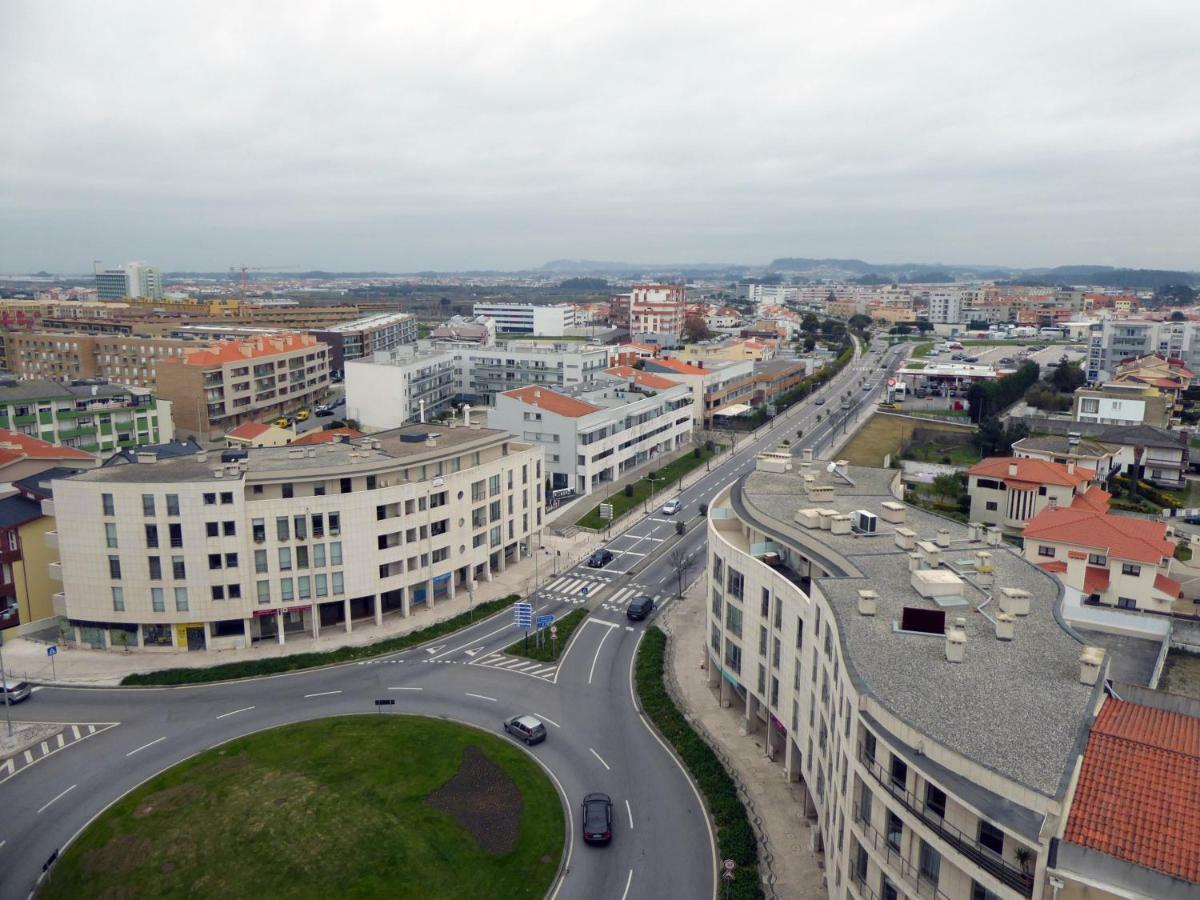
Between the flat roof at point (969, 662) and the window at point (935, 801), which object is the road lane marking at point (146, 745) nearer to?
the flat roof at point (969, 662)

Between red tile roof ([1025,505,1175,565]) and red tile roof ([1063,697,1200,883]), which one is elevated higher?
red tile roof ([1063,697,1200,883])

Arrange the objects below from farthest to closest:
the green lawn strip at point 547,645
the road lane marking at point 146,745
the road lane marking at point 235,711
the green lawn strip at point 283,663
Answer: the green lawn strip at point 547,645, the green lawn strip at point 283,663, the road lane marking at point 235,711, the road lane marking at point 146,745

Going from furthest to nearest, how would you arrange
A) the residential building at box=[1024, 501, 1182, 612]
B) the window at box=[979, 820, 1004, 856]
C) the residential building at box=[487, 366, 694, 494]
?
the residential building at box=[487, 366, 694, 494] → the residential building at box=[1024, 501, 1182, 612] → the window at box=[979, 820, 1004, 856]

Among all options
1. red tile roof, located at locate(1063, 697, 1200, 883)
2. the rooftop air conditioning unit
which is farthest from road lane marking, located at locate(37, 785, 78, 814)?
red tile roof, located at locate(1063, 697, 1200, 883)

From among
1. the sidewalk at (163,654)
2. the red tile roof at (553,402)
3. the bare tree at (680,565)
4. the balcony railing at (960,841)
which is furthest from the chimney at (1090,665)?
the red tile roof at (553,402)

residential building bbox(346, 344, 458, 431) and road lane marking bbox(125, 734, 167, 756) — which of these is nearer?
road lane marking bbox(125, 734, 167, 756)

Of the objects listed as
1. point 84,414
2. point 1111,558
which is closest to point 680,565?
point 1111,558

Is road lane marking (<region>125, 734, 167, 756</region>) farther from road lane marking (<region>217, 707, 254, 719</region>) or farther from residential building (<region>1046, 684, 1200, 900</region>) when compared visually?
residential building (<region>1046, 684, 1200, 900</region>)
